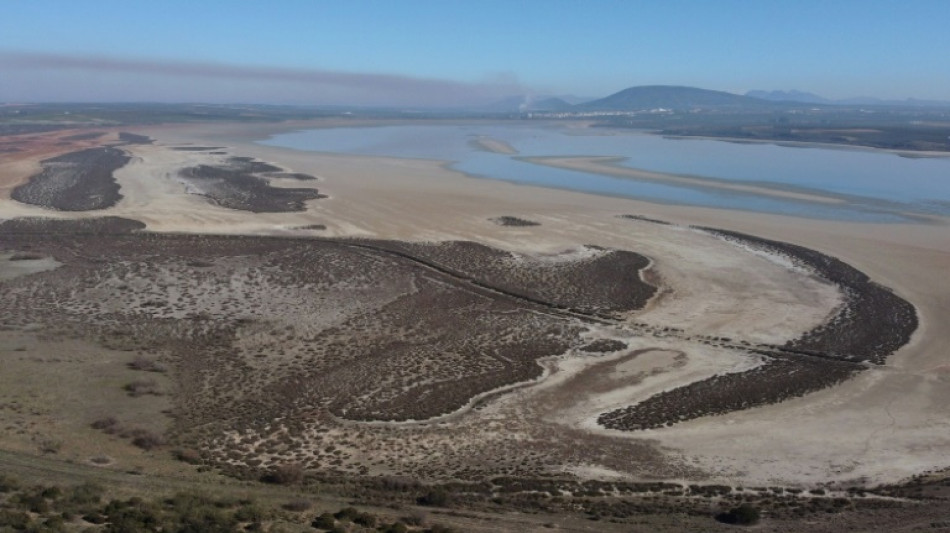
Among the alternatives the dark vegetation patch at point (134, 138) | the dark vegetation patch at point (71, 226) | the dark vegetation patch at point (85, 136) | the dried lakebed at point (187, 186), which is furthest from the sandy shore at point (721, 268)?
the dark vegetation patch at point (85, 136)

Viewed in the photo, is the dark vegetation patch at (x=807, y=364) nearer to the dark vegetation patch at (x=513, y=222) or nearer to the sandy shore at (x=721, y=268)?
the sandy shore at (x=721, y=268)

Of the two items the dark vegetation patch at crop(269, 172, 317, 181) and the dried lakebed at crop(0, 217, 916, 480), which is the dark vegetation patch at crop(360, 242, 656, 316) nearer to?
the dried lakebed at crop(0, 217, 916, 480)

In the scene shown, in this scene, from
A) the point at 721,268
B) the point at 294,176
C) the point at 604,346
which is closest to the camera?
the point at 604,346

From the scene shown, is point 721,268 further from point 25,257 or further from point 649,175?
point 649,175

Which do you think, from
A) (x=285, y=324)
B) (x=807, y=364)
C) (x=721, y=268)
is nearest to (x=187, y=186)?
(x=285, y=324)

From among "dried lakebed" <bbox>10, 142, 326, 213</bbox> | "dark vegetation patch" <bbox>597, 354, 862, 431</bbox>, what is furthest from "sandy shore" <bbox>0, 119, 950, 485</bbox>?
"dried lakebed" <bbox>10, 142, 326, 213</bbox>

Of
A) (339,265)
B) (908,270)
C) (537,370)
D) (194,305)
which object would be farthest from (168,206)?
(908,270)
